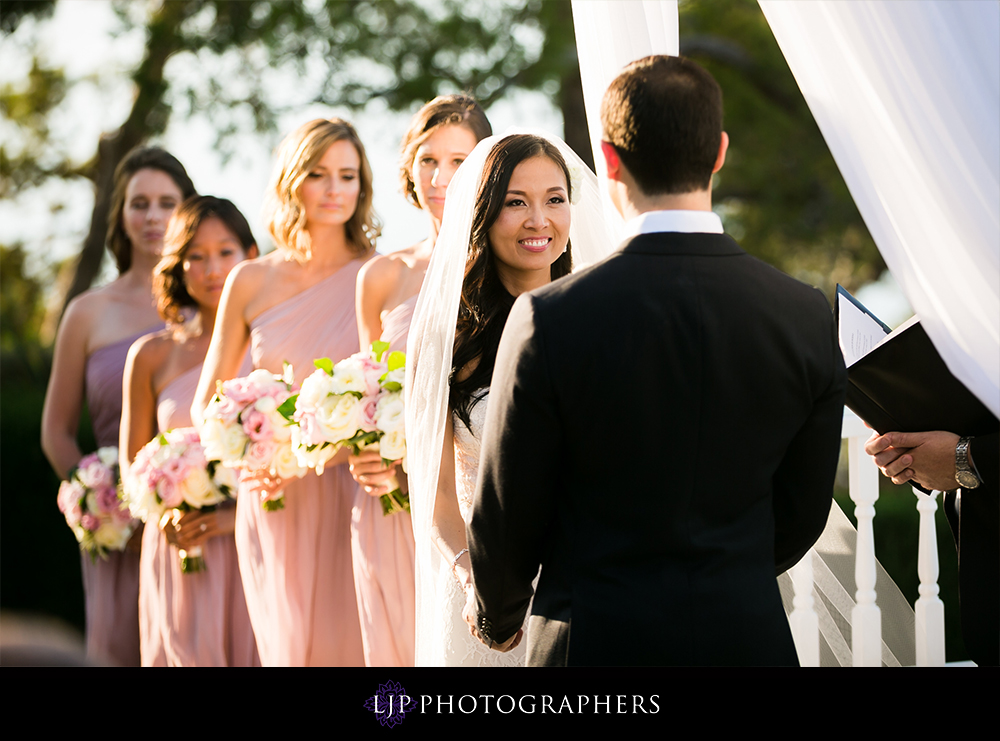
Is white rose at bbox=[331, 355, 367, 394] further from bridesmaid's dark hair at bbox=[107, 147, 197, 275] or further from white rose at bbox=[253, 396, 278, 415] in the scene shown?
bridesmaid's dark hair at bbox=[107, 147, 197, 275]

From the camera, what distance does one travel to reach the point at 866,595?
11.1 feet

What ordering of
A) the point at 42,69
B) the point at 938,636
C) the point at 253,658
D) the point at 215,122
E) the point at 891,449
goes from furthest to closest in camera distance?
1. the point at 42,69
2. the point at 215,122
3. the point at 253,658
4. the point at 938,636
5. the point at 891,449

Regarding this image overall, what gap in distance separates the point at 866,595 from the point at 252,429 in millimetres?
2320

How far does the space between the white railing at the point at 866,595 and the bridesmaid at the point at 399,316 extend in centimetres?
142

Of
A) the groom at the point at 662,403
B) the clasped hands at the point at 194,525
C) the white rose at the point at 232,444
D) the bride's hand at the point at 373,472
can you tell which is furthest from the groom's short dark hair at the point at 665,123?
the clasped hands at the point at 194,525

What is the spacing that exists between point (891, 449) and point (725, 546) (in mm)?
999

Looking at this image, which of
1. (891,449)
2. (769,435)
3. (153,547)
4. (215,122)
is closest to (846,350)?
(891,449)

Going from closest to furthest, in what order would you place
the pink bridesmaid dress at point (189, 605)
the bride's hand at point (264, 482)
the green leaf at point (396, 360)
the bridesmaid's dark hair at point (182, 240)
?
the green leaf at point (396, 360), the bride's hand at point (264, 482), the pink bridesmaid dress at point (189, 605), the bridesmaid's dark hair at point (182, 240)

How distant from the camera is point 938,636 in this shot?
3.37 meters

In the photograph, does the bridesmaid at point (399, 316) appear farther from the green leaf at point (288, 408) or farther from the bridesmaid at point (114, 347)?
the bridesmaid at point (114, 347)

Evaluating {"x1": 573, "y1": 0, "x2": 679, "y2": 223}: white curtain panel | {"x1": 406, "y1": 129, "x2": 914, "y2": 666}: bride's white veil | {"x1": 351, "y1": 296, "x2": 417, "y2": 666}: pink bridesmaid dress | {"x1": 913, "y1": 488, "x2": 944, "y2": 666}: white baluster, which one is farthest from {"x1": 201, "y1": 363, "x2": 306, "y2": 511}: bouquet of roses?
{"x1": 913, "y1": 488, "x2": 944, "y2": 666}: white baluster

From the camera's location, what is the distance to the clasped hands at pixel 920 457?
8.09 ft

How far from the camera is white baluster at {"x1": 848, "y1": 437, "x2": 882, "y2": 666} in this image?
3322 mm

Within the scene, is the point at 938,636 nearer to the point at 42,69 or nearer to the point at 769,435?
the point at 769,435
